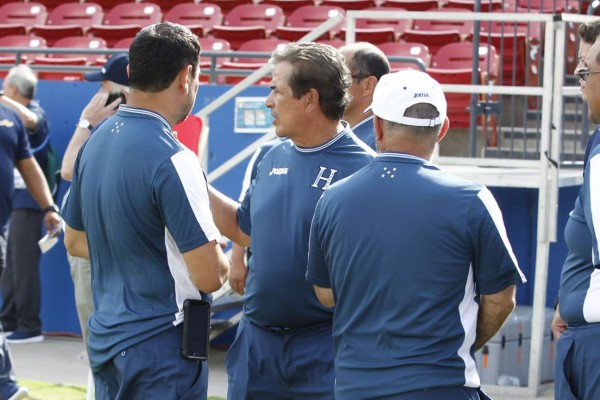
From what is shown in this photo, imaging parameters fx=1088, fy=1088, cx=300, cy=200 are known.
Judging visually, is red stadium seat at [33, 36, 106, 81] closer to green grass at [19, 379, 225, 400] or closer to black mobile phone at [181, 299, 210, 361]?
green grass at [19, 379, 225, 400]

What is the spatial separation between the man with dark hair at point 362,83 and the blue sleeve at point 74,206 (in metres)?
1.25

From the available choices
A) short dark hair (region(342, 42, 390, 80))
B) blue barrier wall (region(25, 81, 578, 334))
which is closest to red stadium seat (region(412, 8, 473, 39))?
blue barrier wall (region(25, 81, 578, 334))

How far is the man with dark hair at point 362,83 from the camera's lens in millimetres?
4547

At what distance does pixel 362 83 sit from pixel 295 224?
96 centimetres

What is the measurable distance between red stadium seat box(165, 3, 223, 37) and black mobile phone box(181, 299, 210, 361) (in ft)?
32.5

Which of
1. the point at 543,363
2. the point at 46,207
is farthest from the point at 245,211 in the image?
the point at 543,363

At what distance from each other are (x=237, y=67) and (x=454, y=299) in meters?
7.82

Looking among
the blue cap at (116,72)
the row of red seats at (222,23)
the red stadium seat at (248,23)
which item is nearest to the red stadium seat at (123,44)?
the row of red seats at (222,23)

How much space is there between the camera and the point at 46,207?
21.9 feet

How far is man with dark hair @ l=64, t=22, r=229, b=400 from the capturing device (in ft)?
11.4

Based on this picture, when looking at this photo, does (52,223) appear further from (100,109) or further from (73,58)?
(73,58)

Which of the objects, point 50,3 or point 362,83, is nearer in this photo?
point 362,83

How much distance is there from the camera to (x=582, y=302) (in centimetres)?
356

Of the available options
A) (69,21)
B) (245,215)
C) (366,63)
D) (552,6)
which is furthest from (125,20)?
(245,215)
